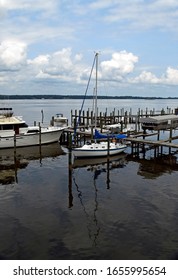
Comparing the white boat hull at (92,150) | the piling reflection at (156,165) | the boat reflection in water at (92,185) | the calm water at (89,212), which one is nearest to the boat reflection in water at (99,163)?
the boat reflection in water at (92,185)

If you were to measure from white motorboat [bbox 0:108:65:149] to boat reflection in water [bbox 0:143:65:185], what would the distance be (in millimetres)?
779

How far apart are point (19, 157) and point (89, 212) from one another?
17.5m

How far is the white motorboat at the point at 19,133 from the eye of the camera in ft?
118

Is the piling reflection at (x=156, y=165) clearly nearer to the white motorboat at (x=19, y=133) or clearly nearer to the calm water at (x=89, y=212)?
the calm water at (x=89, y=212)

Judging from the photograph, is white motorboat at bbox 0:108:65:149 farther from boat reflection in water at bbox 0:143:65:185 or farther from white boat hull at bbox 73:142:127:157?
white boat hull at bbox 73:142:127:157

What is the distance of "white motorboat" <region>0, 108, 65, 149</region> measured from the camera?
3600 cm

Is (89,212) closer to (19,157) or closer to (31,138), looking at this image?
(19,157)

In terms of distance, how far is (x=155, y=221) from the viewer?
1681 centimetres

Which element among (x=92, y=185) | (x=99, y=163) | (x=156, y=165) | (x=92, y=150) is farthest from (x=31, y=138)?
(x=156, y=165)

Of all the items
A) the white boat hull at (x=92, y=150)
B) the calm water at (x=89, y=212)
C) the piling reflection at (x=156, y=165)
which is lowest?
the calm water at (x=89, y=212)

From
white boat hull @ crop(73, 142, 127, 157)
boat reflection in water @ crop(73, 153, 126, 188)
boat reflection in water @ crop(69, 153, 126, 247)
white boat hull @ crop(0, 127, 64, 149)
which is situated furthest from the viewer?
white boat hull @ crop(0, 127, 64, 149)

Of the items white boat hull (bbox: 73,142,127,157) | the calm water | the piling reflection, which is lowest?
the calm water

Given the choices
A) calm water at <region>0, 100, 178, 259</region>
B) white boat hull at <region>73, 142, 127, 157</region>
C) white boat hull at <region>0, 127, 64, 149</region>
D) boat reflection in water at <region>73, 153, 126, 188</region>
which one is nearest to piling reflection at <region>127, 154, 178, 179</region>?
calm water at <region>0, 100, 178, 259</region>
